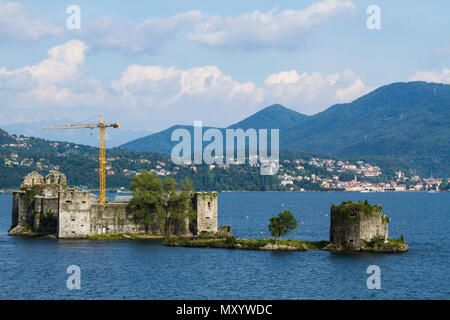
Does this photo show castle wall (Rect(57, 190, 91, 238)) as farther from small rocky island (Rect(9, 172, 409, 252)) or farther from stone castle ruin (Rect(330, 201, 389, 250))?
stone castle ruin (Rect(330, 201, 389, 250))

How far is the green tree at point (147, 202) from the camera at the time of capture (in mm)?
91312

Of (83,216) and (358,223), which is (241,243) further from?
(83,216)

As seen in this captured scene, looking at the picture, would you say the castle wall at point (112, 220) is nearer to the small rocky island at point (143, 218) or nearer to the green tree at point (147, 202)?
the small rocky island at point (143, 218)

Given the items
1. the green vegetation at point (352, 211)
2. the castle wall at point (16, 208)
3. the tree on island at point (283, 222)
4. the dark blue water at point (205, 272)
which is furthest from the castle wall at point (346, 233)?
the castle wall at point (16, 208)

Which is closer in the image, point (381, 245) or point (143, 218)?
point (381, 245)

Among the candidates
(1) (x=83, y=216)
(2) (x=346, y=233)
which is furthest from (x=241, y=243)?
(1) (x=83, y=216)

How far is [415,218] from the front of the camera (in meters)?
150

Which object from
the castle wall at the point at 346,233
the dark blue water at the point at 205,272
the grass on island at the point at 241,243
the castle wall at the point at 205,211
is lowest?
the dark blue water at the point at 205,272

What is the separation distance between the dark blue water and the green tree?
4.78m

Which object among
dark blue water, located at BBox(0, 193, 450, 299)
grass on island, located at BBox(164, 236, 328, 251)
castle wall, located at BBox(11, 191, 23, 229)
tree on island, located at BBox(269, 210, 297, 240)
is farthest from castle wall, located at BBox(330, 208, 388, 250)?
castle wall, located at BBox(11, 191, 23, 229)

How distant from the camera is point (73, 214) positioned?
8800 cm

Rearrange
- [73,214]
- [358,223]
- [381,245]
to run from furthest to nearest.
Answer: [73,214]
[381,245]
[358,223]

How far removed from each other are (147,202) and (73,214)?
9486mm

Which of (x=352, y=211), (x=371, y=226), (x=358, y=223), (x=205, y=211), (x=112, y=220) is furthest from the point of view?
(x=205, y=211)
